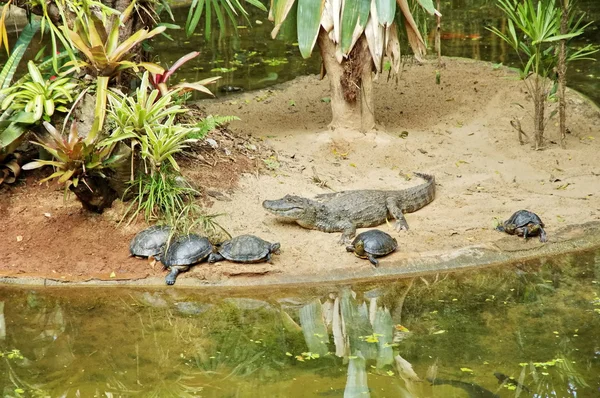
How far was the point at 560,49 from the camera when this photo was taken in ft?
25.9

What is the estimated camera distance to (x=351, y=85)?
8.10m

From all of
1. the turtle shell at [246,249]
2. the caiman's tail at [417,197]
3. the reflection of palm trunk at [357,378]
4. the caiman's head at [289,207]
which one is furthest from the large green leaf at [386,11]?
the reflection of palm trunk at [357,378]

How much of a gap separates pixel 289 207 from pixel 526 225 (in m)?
1.86

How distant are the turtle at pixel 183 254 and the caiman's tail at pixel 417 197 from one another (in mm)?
1799

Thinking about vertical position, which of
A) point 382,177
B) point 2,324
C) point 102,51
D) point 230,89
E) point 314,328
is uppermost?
point 102,51

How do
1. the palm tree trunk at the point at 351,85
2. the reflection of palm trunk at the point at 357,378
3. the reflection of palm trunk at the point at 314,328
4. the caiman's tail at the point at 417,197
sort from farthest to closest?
the palm tree trunk at the point at 351,85
the caiman's tail at the point at 417,197
the reflection of palm trunk at the point at 314,328
the reflection of palm trunk at the point at 357,378

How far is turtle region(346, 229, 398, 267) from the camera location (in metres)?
6.24

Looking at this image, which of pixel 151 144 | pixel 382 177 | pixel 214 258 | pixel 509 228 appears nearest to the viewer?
pixel 214 258

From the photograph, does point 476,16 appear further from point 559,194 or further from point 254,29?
point 559,194

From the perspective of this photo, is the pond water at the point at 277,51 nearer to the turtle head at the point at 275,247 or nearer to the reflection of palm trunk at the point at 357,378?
the turtle head at the point at 275,247

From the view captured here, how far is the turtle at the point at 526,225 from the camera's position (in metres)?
6.47

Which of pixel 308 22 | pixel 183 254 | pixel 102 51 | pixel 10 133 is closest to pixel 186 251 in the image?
pixel 183 254

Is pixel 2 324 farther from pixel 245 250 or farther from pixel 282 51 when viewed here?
pixel 282 51

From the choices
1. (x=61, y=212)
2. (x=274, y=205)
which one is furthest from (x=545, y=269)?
(x=61, y=212)
